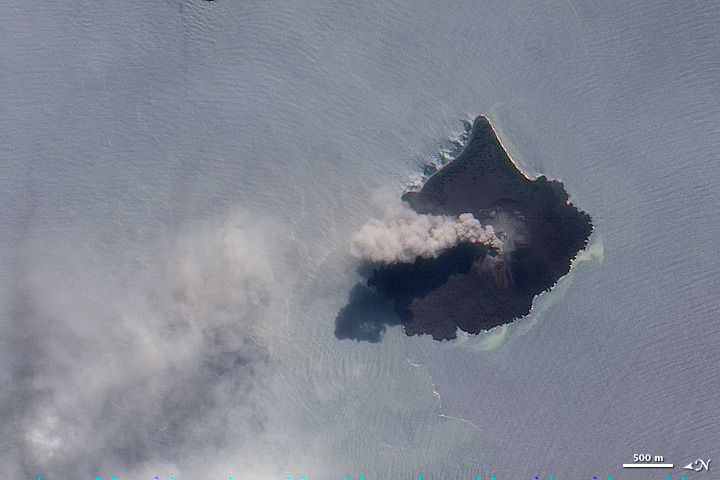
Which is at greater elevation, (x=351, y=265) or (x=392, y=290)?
(x=351, y=265)

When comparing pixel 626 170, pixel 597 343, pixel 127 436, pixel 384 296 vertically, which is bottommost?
pixel 127 436

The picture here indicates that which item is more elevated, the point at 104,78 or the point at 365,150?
the point at 104,78

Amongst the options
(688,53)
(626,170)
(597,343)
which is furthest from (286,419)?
(688,53)

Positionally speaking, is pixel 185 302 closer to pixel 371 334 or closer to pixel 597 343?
pixel 371 334

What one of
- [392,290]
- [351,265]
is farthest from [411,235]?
[351,265]

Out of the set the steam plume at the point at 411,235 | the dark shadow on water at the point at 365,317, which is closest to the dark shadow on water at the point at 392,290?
the dark shadow on water at the point at 365,317

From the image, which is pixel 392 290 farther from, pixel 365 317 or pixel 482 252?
pixel 482 252

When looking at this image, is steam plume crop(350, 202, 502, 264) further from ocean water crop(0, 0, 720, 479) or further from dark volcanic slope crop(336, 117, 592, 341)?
ocean water crop(0, 0, 720, 479)

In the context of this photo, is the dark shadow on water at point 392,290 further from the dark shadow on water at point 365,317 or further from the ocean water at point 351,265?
the ocean water at point 351,265
